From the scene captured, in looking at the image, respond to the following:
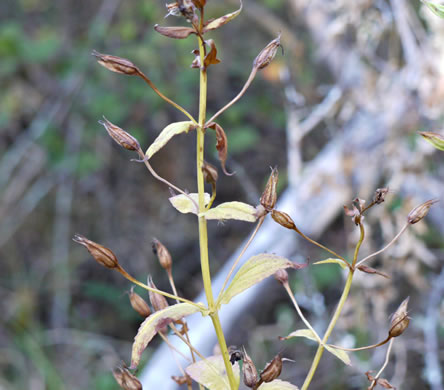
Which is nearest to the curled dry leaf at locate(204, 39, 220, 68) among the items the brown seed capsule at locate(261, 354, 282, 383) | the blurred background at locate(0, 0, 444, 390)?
the brown seed capsule at locate(261, 354, 282, 383)

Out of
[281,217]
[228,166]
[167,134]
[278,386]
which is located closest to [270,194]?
[281,217]

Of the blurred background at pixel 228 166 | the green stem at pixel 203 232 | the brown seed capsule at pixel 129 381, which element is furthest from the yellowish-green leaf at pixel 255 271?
the blurred background at pixel 228 166

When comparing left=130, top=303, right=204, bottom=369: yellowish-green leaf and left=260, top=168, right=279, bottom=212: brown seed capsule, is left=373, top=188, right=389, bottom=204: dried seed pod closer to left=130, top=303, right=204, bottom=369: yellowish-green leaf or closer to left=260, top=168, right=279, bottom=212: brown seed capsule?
left=260, top=168, right=279, bottom=212: brown seed capsule

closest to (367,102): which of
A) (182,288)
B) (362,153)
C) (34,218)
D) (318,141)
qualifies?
(362,153)

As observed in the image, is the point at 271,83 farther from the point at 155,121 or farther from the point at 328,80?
the point at 155,121

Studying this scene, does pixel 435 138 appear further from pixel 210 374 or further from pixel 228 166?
pixel 228 166

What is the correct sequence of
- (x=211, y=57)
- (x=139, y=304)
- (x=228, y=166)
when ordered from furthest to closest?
(x=228, y=166) → (x=139, y=304) → (x=211, y=57)

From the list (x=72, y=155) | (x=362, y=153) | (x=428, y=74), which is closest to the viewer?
(x=428, y=74)
